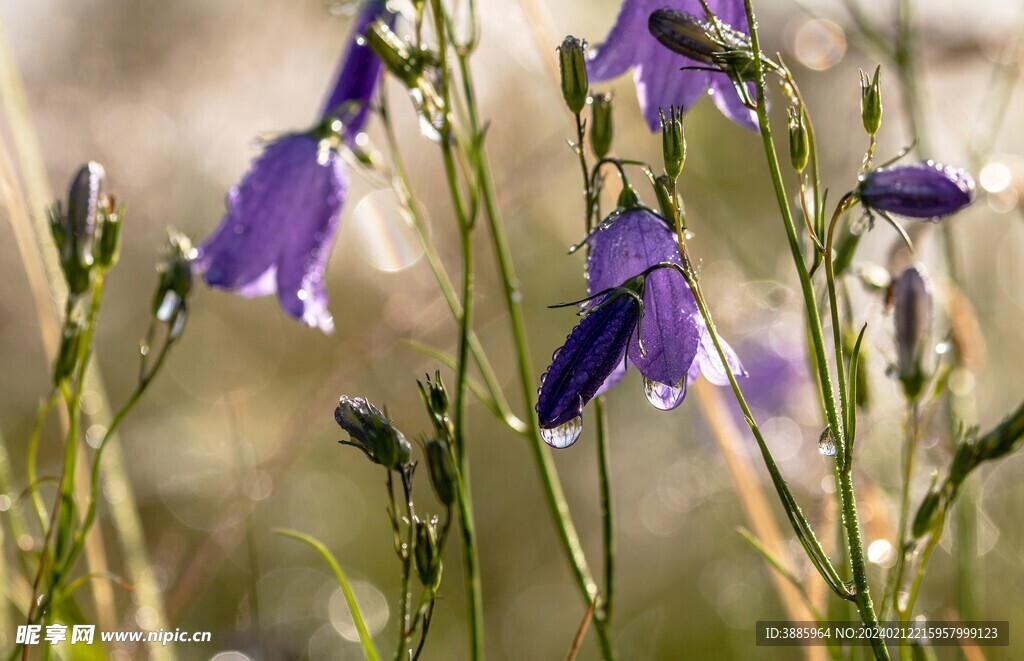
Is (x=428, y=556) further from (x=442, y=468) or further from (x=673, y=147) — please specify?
(x=673, y=147)

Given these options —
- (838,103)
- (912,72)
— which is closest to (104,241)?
(912,72)

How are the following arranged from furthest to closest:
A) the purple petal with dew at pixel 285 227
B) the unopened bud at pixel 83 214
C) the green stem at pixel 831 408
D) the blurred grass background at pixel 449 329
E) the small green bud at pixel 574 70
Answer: the blurred grass background at pixel 449 329 < the purple petal with dew at pixel 285 227 < the unopened bud at pixel 83 214 < the small green bud at pixel 574 70 < the green stem at pixel 831 408

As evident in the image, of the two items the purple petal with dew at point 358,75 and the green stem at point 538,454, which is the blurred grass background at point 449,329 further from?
the green stem at point 538,454

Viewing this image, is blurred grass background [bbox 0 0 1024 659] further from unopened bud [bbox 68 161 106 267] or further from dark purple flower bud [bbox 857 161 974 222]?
dark purple flower bud [bbox 857 161 974 222]

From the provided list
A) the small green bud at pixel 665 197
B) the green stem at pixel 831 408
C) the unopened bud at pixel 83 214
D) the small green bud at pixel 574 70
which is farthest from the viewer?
the unopened bud at pixel 83 214

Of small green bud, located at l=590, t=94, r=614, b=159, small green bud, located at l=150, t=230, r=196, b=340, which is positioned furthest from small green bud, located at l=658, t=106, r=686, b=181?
small green bud, located at l=150, t=230, r=196, b=340

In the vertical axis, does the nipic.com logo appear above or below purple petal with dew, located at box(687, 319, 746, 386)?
below

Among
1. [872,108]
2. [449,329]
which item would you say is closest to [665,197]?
[872,108]

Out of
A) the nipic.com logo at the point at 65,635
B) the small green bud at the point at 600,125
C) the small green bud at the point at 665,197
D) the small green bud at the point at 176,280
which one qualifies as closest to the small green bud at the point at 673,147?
the small green bud at the point at 665,197
